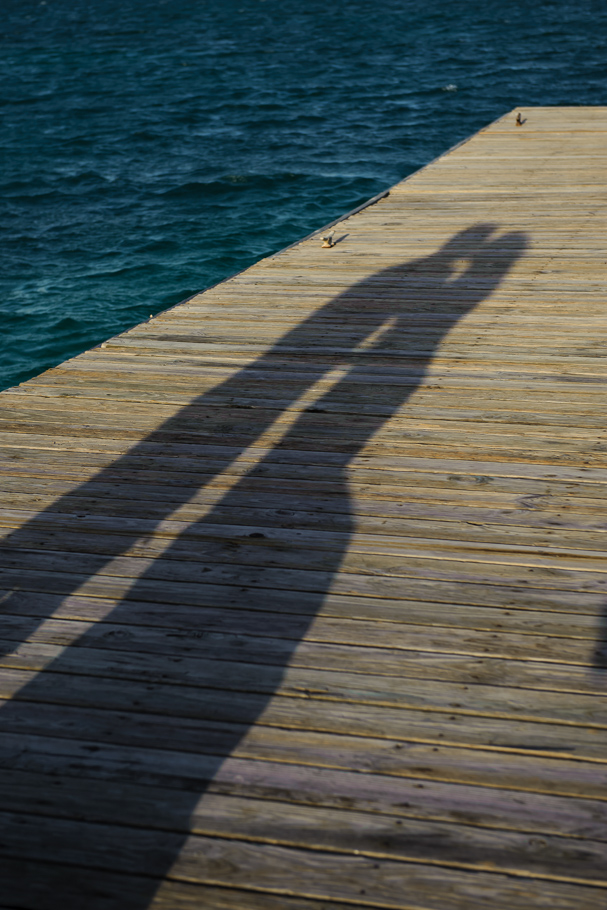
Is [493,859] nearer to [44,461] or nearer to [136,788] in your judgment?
[136,788]

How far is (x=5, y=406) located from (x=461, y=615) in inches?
141

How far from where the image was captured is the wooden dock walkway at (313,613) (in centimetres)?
266

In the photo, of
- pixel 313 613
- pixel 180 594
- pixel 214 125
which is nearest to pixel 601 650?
pixel 313 613

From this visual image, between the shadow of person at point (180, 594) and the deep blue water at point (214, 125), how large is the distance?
6715 millimetres

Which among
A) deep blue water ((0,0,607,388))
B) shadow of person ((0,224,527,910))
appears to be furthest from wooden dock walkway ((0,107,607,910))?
deep blue water ((0,0,607,388))

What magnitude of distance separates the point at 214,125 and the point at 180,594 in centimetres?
2074

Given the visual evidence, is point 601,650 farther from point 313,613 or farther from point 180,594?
point 180,594

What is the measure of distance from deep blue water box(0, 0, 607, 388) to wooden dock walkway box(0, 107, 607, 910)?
6.48 m

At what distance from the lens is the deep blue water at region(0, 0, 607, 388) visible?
13.8 m

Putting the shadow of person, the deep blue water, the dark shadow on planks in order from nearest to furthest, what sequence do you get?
the shadow of person < the dark shadow on planks < the deep blue water

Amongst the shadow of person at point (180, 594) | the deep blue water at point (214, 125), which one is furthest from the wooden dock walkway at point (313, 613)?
the deep blue water at point (214, 125)

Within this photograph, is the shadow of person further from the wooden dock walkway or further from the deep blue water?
the deep blue water

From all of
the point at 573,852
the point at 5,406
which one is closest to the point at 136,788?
the point at 573,852

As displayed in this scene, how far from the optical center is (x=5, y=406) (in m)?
5.80
